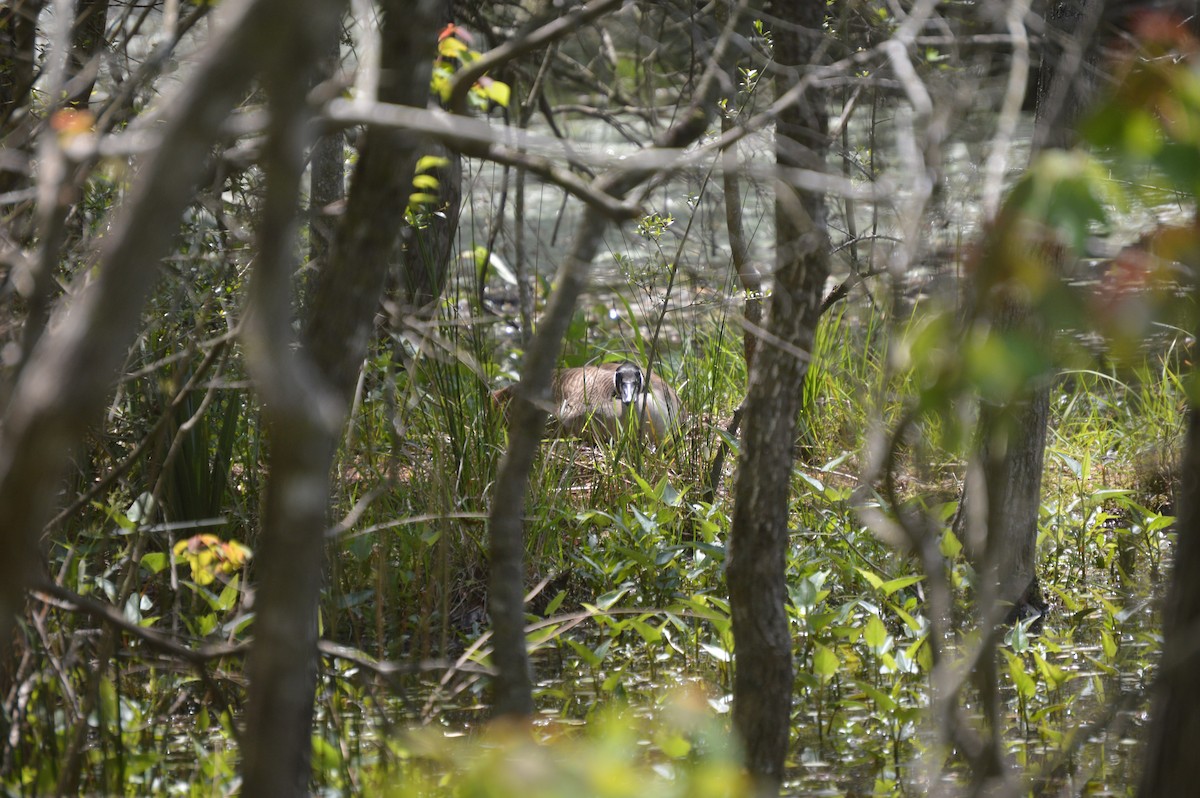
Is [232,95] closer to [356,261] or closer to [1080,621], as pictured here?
[356,261]

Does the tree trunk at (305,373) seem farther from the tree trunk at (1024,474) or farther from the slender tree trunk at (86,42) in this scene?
the tree trunk at (1024,474)

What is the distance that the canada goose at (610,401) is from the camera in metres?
4.89

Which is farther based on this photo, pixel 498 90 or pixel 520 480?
pixel 498 90

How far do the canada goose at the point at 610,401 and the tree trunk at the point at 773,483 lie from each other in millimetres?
2415

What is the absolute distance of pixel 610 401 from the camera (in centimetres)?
537

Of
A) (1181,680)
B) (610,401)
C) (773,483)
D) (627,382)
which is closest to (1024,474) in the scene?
(773,483)

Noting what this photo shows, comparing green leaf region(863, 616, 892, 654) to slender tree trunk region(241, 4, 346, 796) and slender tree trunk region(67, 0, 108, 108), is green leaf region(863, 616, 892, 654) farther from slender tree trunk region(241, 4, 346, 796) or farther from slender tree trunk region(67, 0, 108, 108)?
slender tree trunk region(67, 0, 108, 108)

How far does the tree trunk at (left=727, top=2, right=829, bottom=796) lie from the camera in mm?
2283

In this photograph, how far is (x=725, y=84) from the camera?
2.05 metres

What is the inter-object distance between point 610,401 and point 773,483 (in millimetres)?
3103

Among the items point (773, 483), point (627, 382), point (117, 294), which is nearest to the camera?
point (117, 294)

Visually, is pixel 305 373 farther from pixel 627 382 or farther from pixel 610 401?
pixel 610 401

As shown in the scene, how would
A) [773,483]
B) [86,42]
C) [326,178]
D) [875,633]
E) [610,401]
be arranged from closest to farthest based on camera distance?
[773,483] → [875,633] → [86,42] → [326,178] → [610,401]

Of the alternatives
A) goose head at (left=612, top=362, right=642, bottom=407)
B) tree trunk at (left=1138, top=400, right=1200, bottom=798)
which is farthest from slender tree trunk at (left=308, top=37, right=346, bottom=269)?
tree trunk at (left=1138, top=400, right=1200, bottom=798)
